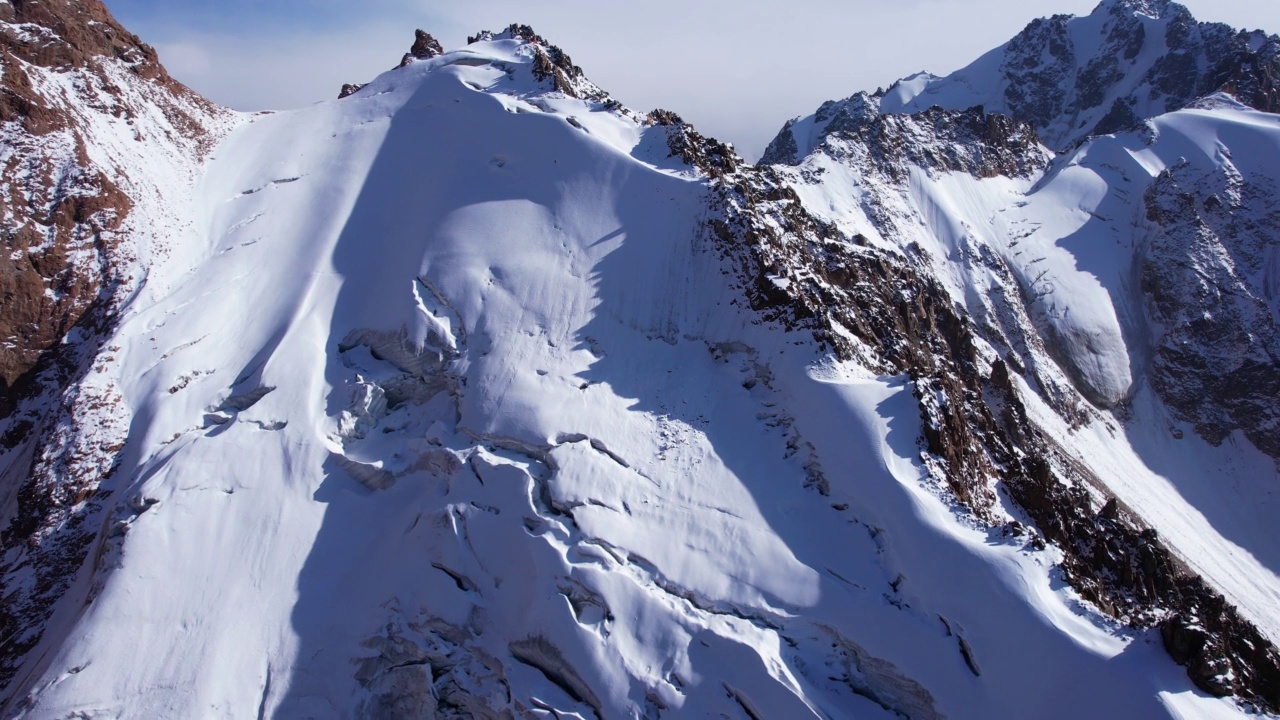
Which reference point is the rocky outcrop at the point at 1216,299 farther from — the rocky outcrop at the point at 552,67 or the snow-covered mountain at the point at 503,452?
the rocky outcrop at the point at 552,67

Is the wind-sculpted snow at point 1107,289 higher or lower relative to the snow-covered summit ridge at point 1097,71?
lower

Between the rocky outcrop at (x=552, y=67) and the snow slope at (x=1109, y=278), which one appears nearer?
the rocky outcrop at (x=552, y=67)

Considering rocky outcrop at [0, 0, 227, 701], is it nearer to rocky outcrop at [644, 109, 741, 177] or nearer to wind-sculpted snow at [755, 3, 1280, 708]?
rocky outcrop at [644, 109, 741, 177]

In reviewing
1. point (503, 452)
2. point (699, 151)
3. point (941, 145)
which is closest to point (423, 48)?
point (699, 151)

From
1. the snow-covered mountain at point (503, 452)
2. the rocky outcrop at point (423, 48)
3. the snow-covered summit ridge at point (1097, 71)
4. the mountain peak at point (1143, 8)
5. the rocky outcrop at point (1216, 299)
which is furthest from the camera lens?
the mountain peak at point (1143, 8)

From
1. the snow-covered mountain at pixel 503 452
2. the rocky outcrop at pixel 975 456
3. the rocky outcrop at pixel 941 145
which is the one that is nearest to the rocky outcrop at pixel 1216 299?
the rocky outcrop at pixel 941 145

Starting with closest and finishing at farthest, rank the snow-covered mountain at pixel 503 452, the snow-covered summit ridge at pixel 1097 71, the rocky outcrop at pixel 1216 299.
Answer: the snow-covered mountain at pixel 503 452 < the rocky outcrop at pixel 1216 299 < the snow-covered summit ridge at pixel 1097 71

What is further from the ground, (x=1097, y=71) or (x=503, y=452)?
(x=1097, y=71)

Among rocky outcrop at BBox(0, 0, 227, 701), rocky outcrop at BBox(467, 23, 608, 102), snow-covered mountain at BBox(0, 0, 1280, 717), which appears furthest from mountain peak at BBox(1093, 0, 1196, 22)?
rocky outcrop at BBox(0, 0, 227, 701)

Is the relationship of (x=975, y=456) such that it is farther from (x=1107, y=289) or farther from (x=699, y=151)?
(x=1107, y=289)
